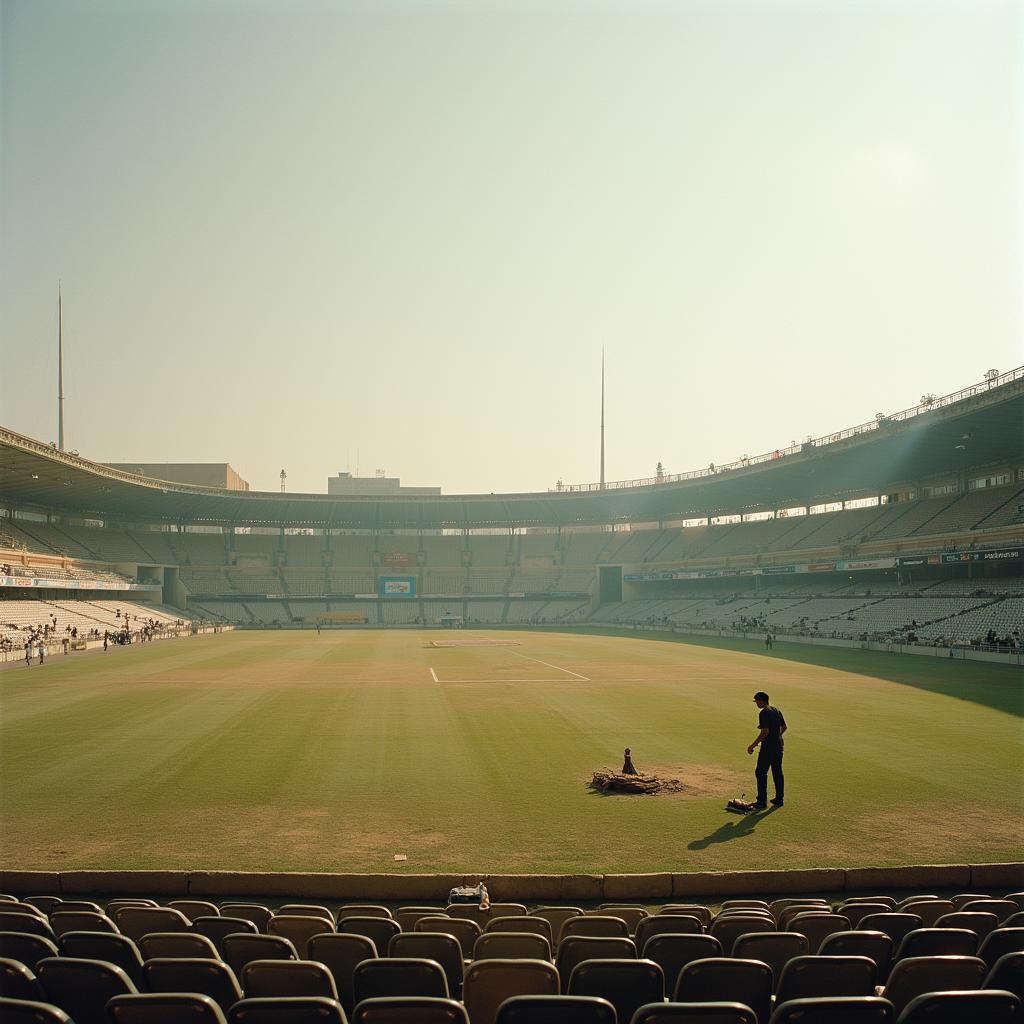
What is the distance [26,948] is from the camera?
5586 mm

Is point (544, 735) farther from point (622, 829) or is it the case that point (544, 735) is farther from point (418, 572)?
point (418, 572)

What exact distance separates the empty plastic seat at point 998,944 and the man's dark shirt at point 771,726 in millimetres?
7766

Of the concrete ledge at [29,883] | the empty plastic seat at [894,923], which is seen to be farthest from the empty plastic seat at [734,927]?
the concrete ledge at [29,883]

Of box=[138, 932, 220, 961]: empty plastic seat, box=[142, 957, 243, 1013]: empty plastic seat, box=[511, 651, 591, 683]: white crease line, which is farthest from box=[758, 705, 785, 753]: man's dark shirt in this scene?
box=[511, 651, 591, 683]: white crease line

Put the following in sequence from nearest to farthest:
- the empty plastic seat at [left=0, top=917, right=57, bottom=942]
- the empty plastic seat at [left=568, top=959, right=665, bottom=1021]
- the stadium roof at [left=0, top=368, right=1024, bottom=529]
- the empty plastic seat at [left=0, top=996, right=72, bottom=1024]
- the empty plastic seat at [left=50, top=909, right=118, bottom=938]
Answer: the empty plastic seat at [left=0, top=996, right=72, bottom=1024] → the empty plastic seat at [left=568, top=959, right=665, bottom=1021] → the empty plastic seat at [left=0, top=917, right=57, bottom=942] → the empty plastic seat at [left=50, top=909, right=118, bottom=938] → the stadium roof at [left=0, top=368, right=1024, bottom=529]

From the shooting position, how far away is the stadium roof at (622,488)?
5462 centimetres

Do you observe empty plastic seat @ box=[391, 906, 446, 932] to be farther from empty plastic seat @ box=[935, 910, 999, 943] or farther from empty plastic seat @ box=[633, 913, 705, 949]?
empty plastic seat @ box=[935, 910, 999, 943]

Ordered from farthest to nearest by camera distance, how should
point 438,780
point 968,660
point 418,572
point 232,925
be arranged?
point 418,572
point 968,660
point 438,780
point 232,925

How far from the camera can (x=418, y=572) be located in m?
104

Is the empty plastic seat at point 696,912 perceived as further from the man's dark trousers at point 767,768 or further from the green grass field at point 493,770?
the man's dark trousers at point 767,768

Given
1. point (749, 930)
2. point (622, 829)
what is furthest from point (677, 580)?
point (749, 930)

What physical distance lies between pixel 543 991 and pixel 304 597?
9826 centimetres

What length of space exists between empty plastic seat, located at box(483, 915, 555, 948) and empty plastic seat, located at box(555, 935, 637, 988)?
130cm

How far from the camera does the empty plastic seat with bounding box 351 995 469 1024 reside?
13.3 feet
